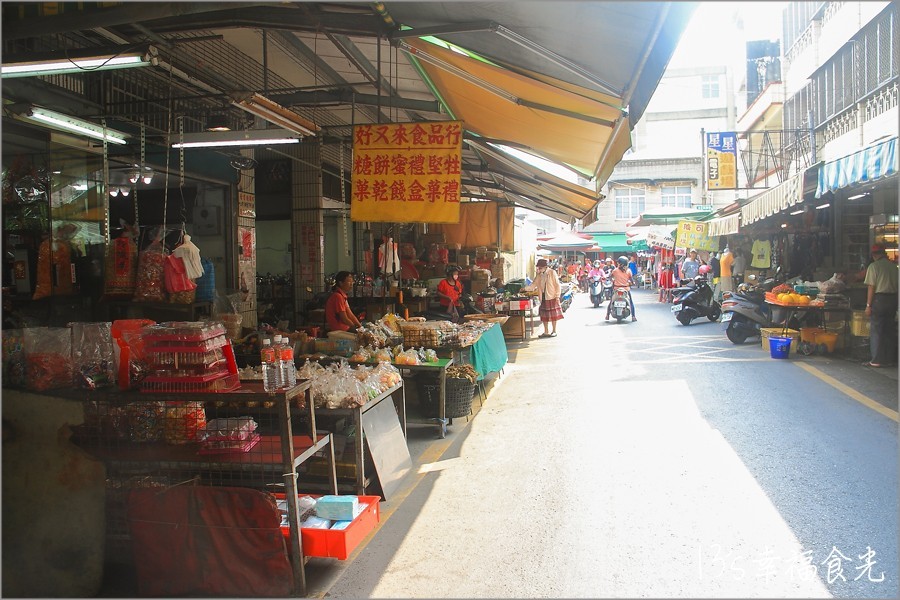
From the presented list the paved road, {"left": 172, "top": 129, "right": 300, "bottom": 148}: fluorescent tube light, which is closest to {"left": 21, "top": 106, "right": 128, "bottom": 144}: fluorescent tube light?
{"left": 172, "top": 129, "right": 300, "bottom": 148}: fluorescent tube light

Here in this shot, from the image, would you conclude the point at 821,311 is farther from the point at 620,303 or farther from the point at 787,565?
the point at 787,565

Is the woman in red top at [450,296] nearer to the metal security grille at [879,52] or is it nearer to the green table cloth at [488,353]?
the green table cloth at [488,353]

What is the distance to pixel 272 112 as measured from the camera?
5750 mm

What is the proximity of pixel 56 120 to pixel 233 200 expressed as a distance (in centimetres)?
454

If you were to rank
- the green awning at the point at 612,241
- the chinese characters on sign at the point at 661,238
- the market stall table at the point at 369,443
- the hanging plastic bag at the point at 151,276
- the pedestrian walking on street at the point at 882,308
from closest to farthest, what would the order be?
the market stall table at the point at 369,443 → the hanging plastic bag at the point at 151,276 → the pedestrian walking on street at the point at 882,308 → the chinese characters on sign at the point at 661,238 → the green awning at the point at 612,241

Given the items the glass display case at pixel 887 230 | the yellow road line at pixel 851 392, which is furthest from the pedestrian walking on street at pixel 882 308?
the glass display case at pixel 887 230

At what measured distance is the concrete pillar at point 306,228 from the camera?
12.2 metres

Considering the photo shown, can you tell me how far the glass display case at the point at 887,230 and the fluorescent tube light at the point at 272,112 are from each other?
36.6ft

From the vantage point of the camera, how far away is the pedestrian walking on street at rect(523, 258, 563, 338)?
15.0 metres

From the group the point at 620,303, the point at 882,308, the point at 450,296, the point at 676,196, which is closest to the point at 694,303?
the point at 620,303

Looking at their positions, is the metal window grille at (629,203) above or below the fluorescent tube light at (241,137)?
above

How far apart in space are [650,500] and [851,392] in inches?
203

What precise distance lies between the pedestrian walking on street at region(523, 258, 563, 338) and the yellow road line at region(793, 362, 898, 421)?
5.95 m

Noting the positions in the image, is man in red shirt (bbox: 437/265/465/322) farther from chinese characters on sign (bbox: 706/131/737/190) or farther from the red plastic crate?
chinese characters on sign (bbox: 706/131/737/190)
